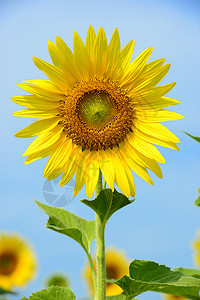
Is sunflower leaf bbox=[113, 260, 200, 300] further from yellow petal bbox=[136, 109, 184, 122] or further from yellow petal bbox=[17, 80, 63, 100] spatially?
yellow petal bbox=[17, 80, 63, 100]

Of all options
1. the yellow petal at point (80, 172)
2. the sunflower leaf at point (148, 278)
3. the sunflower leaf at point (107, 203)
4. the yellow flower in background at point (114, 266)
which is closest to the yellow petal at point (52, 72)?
the yellow petal at point (80, 172)

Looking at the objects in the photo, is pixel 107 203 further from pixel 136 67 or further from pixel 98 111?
pixel 136 67

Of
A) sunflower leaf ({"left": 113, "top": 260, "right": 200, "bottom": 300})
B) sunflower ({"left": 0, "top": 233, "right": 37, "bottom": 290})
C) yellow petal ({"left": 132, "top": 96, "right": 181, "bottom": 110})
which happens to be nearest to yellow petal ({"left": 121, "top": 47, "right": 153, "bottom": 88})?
yellow petal ({"left": 132, "top": 96, "right": 181, "bottom": 110})

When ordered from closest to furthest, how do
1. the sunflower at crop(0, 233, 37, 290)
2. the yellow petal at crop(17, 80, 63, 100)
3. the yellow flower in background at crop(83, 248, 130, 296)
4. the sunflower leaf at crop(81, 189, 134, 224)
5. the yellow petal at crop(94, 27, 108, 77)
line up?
the sunflower leaf at crop(81, 189, 134, 224) → the yellow petal at crop(94, 27, 108, 77) → the yellow petal at crop(17, 80, 63, 100) → the yellow flower in background at crop(83, 248, 130, 296) → the sunflower at crop(0, 233, 37, 290)

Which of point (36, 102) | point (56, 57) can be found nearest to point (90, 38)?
point (56, 57)

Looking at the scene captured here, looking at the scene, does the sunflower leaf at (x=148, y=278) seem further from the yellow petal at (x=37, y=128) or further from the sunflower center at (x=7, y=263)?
the sunflower center at (x=7, y=263)

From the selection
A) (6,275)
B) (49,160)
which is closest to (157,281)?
(49,160)
